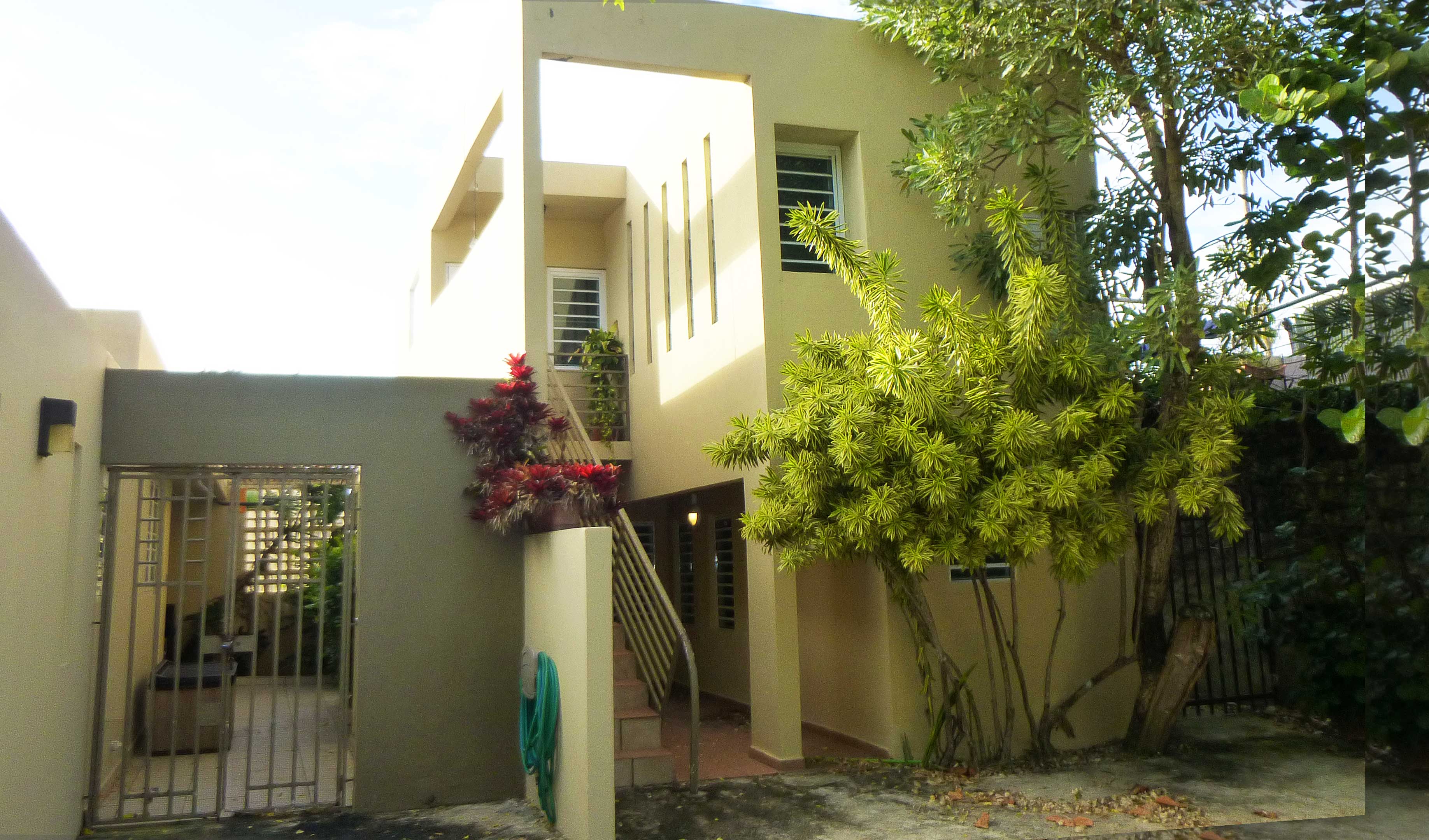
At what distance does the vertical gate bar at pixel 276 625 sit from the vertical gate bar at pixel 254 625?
98mm

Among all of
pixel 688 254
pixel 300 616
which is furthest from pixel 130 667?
pixel 688 254

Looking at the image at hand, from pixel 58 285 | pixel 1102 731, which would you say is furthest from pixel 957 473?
pixel 58 285

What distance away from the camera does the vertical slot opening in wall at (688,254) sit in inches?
384

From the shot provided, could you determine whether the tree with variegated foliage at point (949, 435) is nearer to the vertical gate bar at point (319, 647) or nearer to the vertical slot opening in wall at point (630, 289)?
the vertical gate bar at point (319, 647)

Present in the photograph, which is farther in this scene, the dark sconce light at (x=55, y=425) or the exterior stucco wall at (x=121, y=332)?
the exterior stucco wall at (x=121, y=332)

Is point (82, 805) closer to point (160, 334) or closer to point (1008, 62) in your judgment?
point (160, 334)

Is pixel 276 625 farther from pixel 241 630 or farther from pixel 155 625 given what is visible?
pixel 155 625

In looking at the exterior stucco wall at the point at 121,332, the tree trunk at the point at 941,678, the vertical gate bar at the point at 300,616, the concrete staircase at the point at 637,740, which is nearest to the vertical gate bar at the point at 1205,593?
the tree trunk at the point at 941,678

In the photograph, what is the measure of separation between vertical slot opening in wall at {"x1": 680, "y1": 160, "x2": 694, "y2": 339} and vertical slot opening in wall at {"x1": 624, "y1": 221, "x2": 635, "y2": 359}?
5.20 ft

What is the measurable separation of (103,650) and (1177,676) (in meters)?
7.70

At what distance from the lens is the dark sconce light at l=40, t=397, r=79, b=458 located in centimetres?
521

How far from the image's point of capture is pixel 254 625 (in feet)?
23.0

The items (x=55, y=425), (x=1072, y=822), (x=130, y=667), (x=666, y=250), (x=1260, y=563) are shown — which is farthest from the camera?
(x=666, y=250)

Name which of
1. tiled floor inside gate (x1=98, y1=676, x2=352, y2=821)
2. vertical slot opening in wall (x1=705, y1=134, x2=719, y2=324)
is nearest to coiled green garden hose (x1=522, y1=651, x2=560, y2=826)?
tiled floor inside gate (x1=98, y1=676, x2=352, y2=821)
